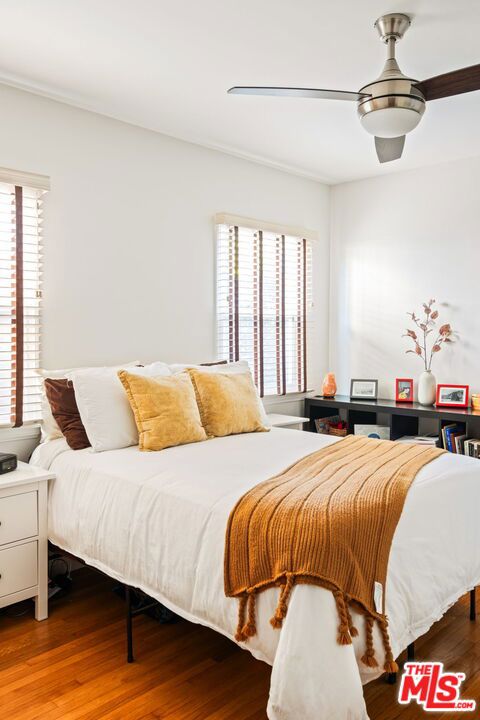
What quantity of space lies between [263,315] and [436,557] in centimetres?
270

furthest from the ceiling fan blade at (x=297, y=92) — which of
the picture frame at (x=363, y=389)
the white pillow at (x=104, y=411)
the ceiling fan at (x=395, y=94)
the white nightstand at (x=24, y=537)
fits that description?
the picture frame at (x=363, y=389)

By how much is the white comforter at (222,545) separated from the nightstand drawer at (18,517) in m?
0.10

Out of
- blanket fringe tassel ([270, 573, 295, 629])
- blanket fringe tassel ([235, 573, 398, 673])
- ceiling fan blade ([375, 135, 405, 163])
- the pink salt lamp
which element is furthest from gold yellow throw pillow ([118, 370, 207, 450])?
the pink salt lamp

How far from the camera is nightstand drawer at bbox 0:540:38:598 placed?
2.58 meters

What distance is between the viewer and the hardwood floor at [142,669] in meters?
2.05

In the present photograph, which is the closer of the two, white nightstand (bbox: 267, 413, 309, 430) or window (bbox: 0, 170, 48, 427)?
window (bbox: 0, 170, 48, 427)

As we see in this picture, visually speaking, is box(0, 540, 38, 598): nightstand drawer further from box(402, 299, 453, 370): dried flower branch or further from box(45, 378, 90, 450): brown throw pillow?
box(402, 299, 453, 370): dried flower branch

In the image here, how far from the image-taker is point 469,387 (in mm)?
4352

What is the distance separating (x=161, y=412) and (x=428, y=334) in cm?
262

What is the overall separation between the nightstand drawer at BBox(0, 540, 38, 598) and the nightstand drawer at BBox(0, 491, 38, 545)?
5cm

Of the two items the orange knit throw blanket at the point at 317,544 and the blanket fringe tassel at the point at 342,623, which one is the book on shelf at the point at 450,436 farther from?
the blanket fringe tassel at the point at 342,623

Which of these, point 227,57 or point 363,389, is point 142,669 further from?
point 363,389

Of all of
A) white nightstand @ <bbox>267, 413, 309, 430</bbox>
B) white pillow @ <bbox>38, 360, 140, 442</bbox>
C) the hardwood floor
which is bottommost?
the hardwood floor

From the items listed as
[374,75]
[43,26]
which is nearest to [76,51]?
[43,26]
